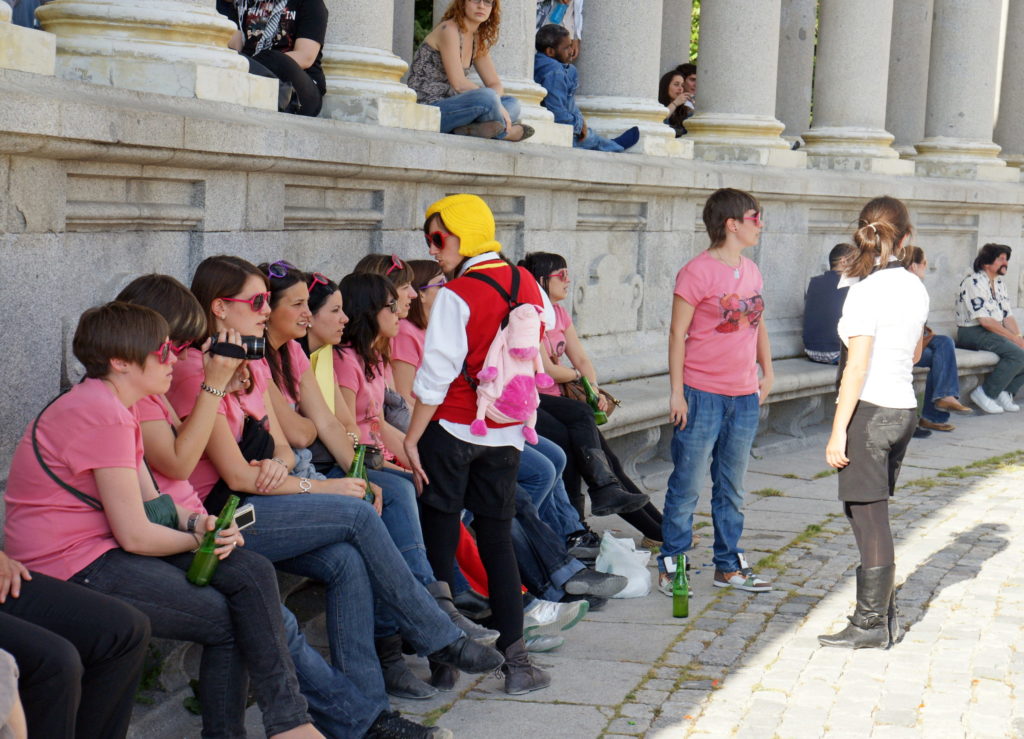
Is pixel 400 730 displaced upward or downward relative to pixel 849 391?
downward

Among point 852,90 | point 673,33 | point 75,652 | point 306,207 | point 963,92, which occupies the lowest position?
point 75,652

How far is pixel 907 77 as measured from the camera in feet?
57.7

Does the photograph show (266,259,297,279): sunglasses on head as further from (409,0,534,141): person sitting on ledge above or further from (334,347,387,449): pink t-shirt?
(409,0,534,141): person sitting on ledge above

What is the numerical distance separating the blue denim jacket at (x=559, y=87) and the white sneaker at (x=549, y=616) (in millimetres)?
5246

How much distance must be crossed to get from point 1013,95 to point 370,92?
11.3m

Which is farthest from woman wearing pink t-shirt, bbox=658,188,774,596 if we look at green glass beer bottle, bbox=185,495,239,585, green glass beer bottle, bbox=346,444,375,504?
green glass beer bottle, bbox=185,495,239,585

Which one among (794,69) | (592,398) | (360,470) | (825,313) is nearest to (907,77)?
(794,69)

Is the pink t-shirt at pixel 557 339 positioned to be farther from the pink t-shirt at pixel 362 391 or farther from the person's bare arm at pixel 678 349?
the pink t-shirt at pixel 362 391

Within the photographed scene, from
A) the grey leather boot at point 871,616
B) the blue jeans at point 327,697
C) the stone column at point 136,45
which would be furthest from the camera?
the stone column at point 136,45

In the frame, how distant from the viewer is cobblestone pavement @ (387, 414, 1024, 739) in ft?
16.7

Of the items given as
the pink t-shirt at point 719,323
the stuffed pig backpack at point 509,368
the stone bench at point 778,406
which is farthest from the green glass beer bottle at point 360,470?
the stone bench at point 778,406

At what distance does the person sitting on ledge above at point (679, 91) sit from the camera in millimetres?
13656

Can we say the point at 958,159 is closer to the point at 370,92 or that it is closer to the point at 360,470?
the point at 370,92

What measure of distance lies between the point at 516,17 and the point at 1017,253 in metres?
8.14
